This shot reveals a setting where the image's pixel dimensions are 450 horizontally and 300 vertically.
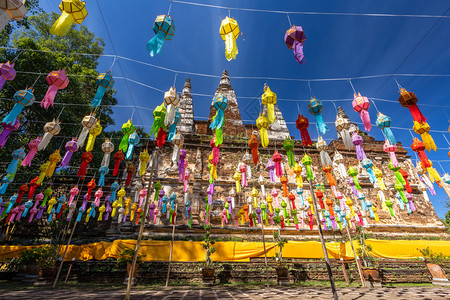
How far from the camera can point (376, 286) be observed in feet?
20.6

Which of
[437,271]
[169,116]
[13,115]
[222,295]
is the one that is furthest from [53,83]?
[437,271]

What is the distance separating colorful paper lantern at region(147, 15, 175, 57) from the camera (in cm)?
339

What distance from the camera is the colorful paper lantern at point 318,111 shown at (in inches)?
194

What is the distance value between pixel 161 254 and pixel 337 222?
9501 mm

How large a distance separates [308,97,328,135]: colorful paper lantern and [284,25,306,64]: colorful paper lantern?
173 centimetres

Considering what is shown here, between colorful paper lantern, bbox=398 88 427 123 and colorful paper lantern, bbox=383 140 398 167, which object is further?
colorful paper lantern, bbox=383 140 398 167

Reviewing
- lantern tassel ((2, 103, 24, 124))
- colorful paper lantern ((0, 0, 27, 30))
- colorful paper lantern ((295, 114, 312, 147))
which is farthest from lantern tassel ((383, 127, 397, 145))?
lantern tassel ((2, 103, 24, 124))

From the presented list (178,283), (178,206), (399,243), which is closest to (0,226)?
(178,206)

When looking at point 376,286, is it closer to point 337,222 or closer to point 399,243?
point 399,243

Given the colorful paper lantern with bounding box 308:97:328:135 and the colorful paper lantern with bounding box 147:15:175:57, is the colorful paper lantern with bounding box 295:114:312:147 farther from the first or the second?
the colorful paper lantern with bounding box 147:15:175:57

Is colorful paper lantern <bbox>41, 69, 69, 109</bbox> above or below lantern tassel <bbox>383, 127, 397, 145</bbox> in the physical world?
above

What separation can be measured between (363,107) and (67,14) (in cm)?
624

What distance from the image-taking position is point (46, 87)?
9289mm

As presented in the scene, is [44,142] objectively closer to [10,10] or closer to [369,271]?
[10,10]
